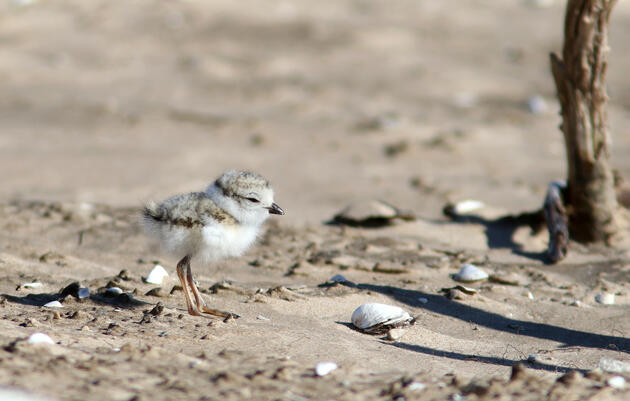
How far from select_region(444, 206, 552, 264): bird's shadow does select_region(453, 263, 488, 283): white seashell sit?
914 millimetres

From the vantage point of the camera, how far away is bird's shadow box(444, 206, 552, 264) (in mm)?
6617

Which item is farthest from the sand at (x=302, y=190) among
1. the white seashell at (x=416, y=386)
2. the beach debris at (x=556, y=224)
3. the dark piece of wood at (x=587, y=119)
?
the dark piece of wood at (x=587, y=119)

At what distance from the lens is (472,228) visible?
696cm

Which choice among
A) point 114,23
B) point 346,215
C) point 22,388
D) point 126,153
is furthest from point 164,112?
point 22,388

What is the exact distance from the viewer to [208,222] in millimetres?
4590

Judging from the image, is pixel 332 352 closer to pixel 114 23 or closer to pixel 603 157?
pixel 603 157

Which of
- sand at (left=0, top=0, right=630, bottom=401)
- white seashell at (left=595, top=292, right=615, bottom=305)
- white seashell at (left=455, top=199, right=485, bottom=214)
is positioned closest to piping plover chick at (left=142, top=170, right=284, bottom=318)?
sand at (left=0, top=0, right=630, bottom=401)

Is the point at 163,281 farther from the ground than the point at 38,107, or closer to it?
closer to it

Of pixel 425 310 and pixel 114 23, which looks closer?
pixel 425 310

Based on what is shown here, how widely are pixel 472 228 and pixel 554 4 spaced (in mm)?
9158

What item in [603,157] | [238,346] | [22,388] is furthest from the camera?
[603,157]

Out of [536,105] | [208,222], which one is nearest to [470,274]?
[208,222]

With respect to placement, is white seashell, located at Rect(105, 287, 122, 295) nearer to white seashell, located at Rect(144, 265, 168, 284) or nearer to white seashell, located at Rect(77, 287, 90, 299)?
white seashell, located at Rect(77, 287, 90, 299)

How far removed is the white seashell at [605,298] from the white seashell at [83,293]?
3.38 metres
